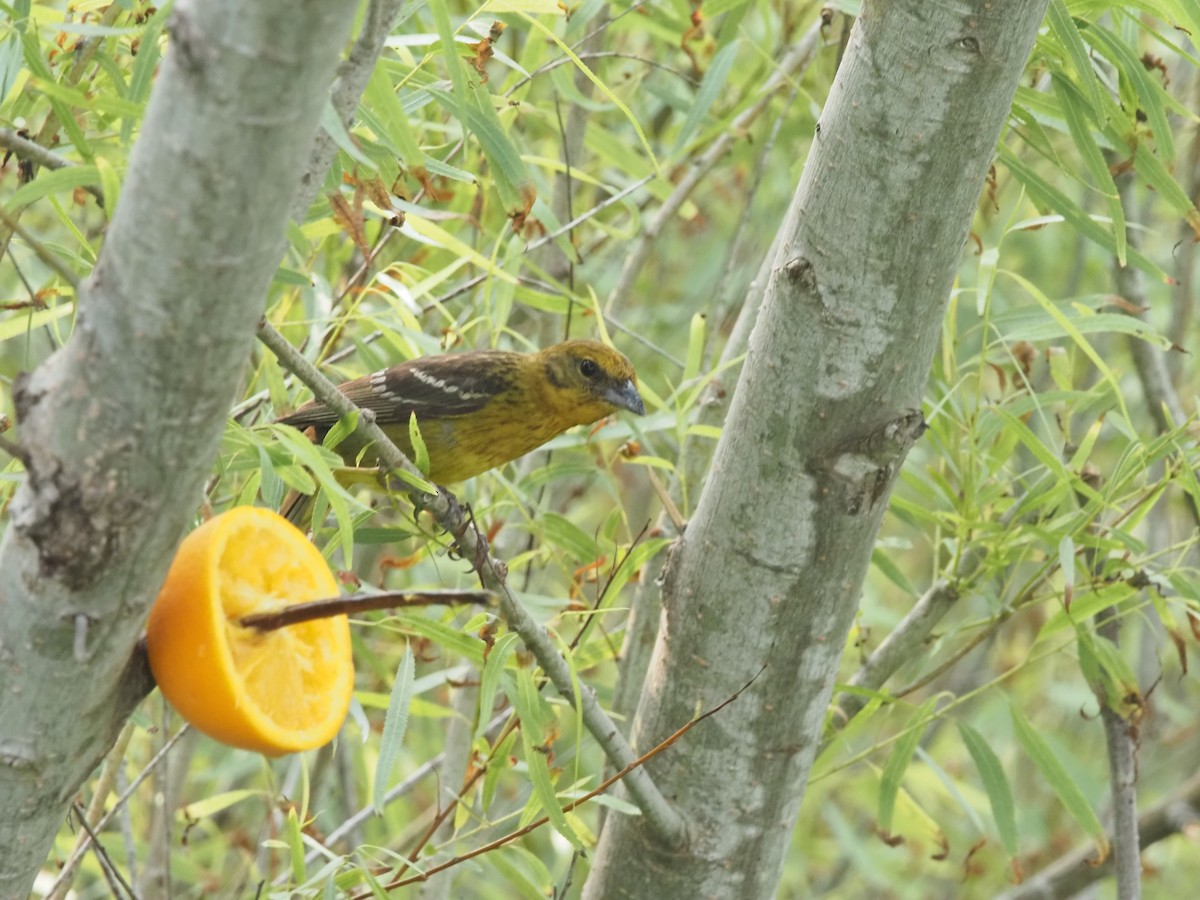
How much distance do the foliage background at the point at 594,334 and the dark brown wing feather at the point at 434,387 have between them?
0.46 feet

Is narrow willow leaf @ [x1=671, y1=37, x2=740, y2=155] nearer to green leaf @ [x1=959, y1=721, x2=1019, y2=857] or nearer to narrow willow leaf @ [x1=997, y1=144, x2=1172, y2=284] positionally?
narrow willow leaf @ [x1=997, y1=144, x2=1172, y2=284]

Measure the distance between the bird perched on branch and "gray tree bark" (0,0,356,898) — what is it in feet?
8.47

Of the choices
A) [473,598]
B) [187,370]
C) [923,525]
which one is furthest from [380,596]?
[923,525]


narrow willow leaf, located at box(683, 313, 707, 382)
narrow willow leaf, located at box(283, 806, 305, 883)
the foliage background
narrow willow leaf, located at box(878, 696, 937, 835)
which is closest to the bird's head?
the foliage background

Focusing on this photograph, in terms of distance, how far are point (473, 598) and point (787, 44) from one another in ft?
11.7

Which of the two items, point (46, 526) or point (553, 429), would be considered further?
point (553, 429)

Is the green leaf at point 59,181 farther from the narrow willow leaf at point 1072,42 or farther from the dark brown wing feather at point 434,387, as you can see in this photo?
the dark brown wing feather at point 434,387

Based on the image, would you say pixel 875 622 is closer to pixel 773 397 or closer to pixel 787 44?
pixel 787 44

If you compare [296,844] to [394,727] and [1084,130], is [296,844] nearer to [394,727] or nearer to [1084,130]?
[394,727]

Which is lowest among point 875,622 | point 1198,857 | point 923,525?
point 1198,857

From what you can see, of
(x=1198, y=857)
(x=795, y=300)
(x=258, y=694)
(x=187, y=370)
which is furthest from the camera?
(x=1198, y=857)

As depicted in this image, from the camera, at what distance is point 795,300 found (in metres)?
2.39

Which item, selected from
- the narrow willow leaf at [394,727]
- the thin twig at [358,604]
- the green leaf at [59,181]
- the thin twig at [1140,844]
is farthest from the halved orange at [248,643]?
the thin twig at [1140,844]

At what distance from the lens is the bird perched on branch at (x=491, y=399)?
420cm
